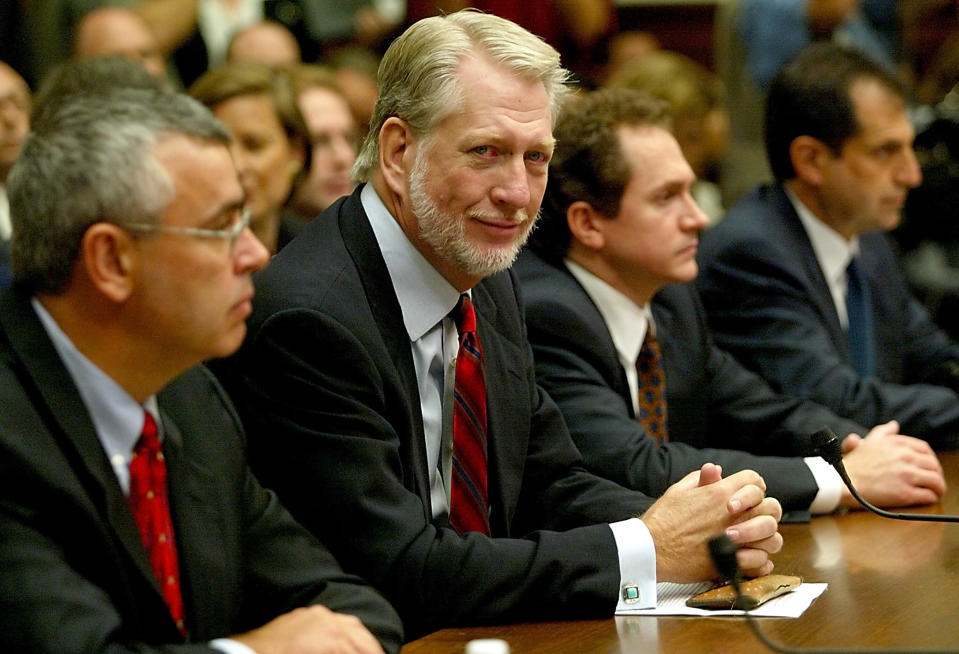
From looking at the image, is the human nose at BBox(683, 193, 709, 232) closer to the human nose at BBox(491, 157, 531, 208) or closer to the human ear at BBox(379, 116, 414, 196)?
the human nose at BBox(491, 157, 531, 208)

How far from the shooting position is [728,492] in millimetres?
2125

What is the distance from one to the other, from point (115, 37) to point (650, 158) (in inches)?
98.3

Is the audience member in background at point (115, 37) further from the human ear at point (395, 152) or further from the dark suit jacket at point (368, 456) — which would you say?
the dark suit jacket at point (368, 456)

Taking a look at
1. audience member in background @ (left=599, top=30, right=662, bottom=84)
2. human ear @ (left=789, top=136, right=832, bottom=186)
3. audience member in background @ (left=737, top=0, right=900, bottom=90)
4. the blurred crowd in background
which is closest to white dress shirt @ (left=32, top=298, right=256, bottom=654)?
the blurred crowd in background

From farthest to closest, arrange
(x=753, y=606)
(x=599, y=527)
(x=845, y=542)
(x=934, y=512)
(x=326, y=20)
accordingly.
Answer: (x=326, y=20) < (x=934, y=512) < (x=845, y=542) < (x=599, y=527) < (x=753, y=606)

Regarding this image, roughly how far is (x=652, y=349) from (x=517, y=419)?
71 centimetres

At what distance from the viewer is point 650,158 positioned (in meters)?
3.00

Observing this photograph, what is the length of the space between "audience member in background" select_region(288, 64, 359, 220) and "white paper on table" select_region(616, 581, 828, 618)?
2.91 m

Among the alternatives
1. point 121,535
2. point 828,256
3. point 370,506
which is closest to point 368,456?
point 370,506

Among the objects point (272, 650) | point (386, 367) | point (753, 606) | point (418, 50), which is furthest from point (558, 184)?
point (272, 650)

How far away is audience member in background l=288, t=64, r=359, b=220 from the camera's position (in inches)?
188

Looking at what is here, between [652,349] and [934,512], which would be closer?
[934,512]

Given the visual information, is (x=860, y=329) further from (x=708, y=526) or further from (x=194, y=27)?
(x=194, y=27)

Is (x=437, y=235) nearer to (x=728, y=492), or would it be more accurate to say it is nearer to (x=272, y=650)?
(x=728, y=492)
